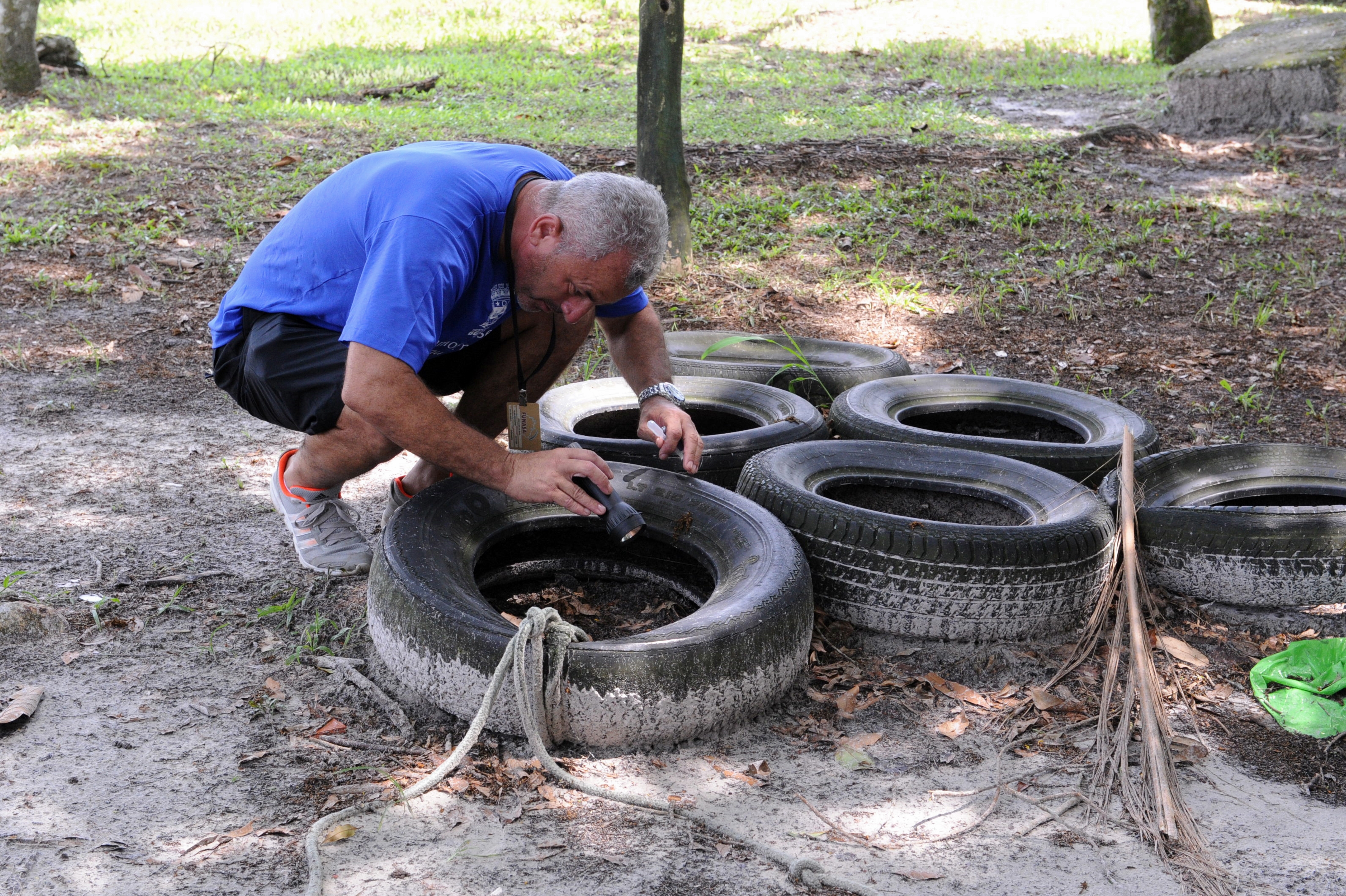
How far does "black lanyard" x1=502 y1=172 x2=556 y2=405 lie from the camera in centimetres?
273

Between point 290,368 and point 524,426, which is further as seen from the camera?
point 524,426

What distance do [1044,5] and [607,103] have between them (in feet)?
24.0

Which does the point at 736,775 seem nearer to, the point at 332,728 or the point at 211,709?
the point at 332,728

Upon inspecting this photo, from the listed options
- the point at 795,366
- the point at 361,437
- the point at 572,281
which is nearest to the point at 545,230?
the point at 572,281

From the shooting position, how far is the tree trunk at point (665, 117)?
19.0 feet

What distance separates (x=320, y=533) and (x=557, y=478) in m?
0.96

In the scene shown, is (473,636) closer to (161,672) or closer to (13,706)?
(161,672)

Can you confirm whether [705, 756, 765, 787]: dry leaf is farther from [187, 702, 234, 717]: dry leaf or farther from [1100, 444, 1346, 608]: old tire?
[1100, 444, 1346, 608]: old tire

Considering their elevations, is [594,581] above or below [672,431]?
below

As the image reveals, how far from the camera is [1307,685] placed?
9.01 ft

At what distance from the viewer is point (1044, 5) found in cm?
1427

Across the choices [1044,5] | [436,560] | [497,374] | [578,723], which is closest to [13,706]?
[436,560]

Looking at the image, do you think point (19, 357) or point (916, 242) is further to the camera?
point (916, 242)

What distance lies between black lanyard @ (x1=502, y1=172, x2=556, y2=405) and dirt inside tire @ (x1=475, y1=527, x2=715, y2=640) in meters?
0.45
